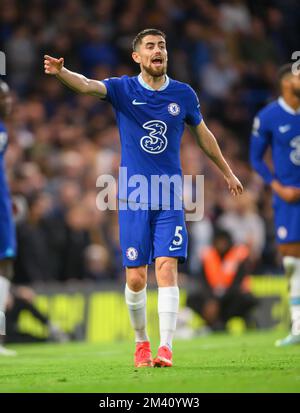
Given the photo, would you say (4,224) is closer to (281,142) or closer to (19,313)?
(281,142)

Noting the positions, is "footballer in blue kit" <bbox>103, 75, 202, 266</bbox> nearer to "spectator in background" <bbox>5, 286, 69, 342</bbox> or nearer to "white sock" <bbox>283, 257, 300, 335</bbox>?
"white sock" <bbox>283, 257, 300, 335</bbox>

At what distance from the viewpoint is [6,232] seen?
11.0 meters

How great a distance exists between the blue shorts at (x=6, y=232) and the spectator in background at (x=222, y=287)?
18.1 feet

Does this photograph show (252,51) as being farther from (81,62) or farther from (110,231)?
(110,231)

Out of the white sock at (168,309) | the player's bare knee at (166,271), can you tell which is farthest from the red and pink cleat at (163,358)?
the player's bare knee at (166,271)

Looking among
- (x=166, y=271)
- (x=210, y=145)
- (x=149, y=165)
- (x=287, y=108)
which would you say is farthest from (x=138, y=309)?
(x=287, y=108)

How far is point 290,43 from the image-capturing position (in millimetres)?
21797

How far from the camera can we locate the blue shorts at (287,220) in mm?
11547

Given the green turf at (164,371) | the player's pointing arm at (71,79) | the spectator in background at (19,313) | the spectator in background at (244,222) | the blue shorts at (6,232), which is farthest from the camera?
the spectator in background at (244,222)

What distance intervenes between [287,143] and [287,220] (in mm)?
825

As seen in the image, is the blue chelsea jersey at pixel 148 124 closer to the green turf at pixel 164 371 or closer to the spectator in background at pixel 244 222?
the green turf at pixel 164 371

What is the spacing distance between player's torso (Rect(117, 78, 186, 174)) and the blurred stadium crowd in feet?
15.9

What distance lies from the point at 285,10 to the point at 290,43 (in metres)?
0.68

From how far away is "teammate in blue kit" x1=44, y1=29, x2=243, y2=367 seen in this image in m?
8.45
